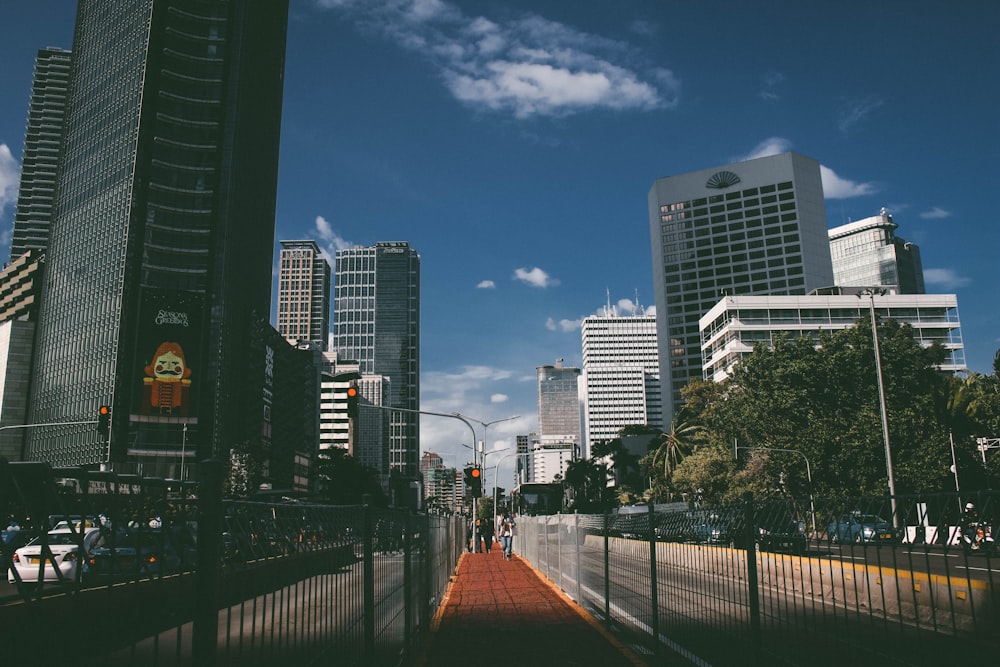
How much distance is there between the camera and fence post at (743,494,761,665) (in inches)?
186

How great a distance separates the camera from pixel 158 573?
192 centimetres

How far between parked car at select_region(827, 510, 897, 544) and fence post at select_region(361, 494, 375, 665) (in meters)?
3.04

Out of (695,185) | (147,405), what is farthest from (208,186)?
(695,185)

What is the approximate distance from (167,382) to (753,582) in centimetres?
9970

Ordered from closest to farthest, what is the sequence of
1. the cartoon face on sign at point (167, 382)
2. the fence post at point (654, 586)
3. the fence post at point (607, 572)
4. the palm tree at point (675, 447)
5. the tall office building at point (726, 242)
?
the fence post at point (654, 586)
the fence post at point (607, 572)
the palm tree at point (675, 447)
the cartoon face on sign at point (167, 382)
the tall office building at point (726, 242)

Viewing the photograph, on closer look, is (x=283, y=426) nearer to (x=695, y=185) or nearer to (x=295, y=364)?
(x=295, y=364)

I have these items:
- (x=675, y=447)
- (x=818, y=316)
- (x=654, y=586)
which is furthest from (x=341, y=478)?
(x=654, y=586)

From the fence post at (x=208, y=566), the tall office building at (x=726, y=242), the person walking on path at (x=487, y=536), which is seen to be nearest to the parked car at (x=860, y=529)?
the fence post at (x=208, y=566)

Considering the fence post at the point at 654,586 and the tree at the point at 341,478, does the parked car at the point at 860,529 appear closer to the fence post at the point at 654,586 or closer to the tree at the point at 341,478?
the fence post at the point at 654,586

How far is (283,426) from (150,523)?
140593 millimetres

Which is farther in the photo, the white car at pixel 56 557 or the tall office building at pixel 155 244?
the tall office building at pixel 155 244

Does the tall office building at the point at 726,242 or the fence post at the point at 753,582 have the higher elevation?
the tall office building at the point at 726,242

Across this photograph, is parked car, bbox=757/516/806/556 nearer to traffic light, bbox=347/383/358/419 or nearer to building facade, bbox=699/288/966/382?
traffic light, bbox=347/383/358/419

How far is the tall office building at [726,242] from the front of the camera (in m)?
150
